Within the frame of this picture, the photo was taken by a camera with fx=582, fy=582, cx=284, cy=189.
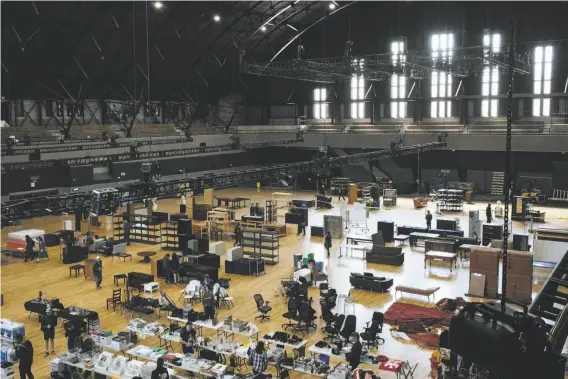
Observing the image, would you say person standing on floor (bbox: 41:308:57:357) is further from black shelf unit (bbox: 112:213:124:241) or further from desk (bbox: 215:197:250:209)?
desk (bbox: 215:197:250:209)

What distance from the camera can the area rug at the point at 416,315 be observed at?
13.5 metres

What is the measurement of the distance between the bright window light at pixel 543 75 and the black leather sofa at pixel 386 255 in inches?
733

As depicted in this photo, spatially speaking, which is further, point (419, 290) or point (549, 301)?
point (419, 290)

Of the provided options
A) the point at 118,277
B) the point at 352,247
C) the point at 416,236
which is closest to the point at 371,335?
the point at 118,277

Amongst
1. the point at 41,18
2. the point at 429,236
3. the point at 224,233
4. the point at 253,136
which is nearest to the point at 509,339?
the point at 429,236

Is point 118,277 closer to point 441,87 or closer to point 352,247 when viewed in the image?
point 352,247

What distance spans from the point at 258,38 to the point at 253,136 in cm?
788

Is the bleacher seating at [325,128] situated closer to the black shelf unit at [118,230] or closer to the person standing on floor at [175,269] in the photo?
the black shelf unit at [118,230]

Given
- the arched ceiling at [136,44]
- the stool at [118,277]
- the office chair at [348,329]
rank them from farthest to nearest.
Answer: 1. the arched ceiling at [136,44]
2. the stool at [118,277]
3. the office chair at [348,329]

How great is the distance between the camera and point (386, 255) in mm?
19234

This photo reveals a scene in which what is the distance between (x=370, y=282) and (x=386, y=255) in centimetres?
317

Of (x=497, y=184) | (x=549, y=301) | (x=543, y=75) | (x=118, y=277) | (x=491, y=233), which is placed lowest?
(x=118, y=277)

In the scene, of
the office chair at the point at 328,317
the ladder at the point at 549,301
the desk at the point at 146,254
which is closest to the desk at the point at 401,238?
the desk at the point at 146,254

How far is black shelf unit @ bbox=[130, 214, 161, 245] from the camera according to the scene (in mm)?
23062
